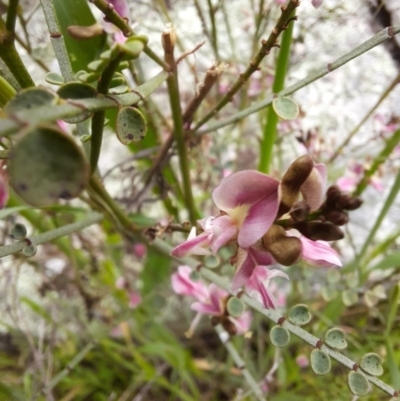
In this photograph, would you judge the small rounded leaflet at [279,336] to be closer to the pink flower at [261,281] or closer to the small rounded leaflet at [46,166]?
Result: the pink flower at [261,281]

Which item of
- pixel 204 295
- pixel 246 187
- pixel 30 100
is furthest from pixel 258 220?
pixel 204 295

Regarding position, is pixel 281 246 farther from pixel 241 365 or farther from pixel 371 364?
pixel 241 365

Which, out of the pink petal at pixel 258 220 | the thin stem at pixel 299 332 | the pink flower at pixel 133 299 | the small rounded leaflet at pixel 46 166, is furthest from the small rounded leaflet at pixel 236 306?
the pink flower at pixel 133 299

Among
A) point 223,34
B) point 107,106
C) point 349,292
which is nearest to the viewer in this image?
point 107,106

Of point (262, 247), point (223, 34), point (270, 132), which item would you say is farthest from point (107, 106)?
point (223, 34)

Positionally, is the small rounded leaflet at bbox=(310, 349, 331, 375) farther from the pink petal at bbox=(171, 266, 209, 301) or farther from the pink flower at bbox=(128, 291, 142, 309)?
the pink flower at bbox=(128, 291, 142, 309)

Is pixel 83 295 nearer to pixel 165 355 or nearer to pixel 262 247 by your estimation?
pixel 165 355
